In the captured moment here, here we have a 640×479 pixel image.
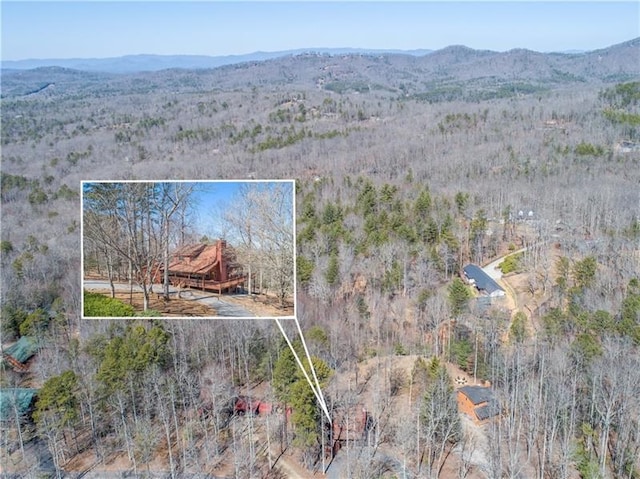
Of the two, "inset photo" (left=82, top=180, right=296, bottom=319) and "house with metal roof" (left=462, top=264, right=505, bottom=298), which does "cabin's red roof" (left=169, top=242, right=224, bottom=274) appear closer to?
"inset photo" (left=82, top=180, right=296, bottom=319)

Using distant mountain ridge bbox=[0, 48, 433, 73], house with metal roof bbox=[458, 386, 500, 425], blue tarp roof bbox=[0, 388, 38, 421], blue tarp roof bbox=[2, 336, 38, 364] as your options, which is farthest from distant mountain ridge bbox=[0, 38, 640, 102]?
blue tarp roof bbox=[0, 388, 38, 421]

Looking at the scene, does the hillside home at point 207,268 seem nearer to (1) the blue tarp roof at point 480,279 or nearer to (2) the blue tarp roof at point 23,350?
(2) the blue tarp roof at point 23,350

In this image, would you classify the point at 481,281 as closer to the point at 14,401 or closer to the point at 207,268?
the point at 14,401

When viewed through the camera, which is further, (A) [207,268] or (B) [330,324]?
(B) [330,324]

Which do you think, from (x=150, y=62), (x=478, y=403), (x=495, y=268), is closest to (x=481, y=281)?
(x=495, y=268)

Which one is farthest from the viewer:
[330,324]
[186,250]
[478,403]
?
[330,324]

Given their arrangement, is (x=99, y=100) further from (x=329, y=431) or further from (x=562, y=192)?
(x=329, y=431)

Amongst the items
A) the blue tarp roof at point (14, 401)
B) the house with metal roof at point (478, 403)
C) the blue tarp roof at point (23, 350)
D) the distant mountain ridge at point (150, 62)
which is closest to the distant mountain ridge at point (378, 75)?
the distant mountain ridge at point (150, 62)
